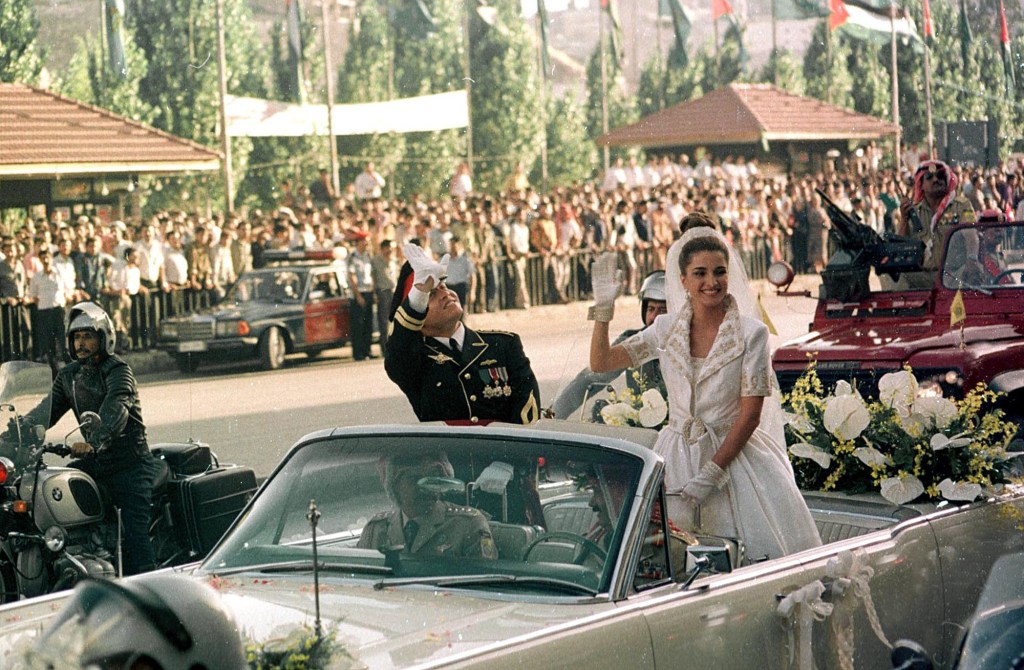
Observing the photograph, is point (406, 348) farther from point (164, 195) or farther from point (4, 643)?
point (164, 195)

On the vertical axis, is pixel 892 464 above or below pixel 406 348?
below

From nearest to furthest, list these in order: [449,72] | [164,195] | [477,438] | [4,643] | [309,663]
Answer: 1. [309,663]
2. [4,643]
3. [477,438]
4. [164,195]
5. [449,72]

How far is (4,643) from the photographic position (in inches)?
169

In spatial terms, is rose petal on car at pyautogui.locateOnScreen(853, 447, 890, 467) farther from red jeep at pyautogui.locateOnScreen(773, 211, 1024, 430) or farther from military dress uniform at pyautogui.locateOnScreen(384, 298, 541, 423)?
red jeep at pyautogui.locateOnScreen(773, 211, 1024, 430)

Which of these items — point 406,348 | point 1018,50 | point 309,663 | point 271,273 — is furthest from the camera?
point 1018,50

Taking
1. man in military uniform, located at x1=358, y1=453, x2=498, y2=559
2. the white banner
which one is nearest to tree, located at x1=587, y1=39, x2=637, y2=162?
the white banner

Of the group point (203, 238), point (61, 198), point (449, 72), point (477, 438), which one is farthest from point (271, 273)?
point (449, 72)

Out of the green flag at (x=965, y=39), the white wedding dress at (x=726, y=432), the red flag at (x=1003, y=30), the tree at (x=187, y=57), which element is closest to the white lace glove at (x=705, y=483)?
the white wedding dress at (x=726, y=432)

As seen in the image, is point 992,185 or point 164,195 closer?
point 992,185

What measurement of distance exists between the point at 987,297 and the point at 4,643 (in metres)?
7.95

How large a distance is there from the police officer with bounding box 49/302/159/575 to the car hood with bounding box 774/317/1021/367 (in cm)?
426

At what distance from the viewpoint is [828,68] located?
3619cm

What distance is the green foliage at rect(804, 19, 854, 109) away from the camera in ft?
120

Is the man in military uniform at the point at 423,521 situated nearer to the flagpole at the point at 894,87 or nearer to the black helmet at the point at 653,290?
the black helmet at the point at 653,290
